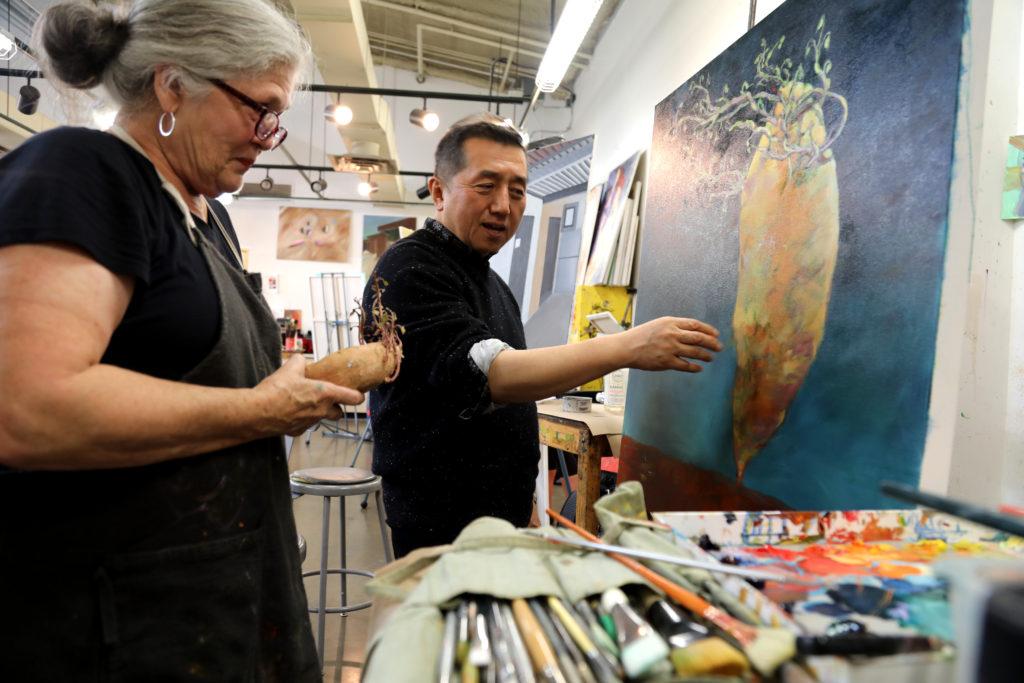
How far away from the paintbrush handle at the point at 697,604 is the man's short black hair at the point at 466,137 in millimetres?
1216

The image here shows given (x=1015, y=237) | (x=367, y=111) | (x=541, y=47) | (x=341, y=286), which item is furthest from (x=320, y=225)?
(x=1015, y=237)

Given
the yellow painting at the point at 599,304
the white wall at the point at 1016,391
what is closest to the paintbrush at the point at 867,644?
the white wall at the point at 1016,391

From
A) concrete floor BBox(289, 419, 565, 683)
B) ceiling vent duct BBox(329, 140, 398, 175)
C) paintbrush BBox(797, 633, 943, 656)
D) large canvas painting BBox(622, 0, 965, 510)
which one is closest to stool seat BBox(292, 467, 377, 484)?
concrete floor BBox(289, 419, 565, 683)

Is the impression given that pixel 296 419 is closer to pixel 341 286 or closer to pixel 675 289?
pixel 675 289

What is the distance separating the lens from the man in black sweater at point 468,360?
1.30 metres

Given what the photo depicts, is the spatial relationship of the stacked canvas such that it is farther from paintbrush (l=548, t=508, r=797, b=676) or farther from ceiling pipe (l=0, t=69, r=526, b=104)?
ceiling pipe (l=0, t=69, r=526, b=104)

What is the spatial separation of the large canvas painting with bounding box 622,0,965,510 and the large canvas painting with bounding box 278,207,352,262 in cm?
957

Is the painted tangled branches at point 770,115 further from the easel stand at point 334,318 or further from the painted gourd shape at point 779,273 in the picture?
the easel stand at point 334,318

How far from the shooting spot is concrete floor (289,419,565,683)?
279cm

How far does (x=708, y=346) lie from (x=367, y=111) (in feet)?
21.3

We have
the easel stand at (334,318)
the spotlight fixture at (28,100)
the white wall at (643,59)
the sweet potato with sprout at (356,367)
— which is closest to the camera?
the sweet potato with sprout at (356,367)

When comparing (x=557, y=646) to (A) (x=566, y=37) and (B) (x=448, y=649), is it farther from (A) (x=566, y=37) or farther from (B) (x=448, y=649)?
(A) (x=566, y=37)

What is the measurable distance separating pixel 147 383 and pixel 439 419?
28.4 inches

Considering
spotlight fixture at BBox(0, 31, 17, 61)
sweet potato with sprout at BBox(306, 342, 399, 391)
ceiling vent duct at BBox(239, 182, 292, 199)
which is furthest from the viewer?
ceiling vent duct at BBox(239, 182, 292, 199)
